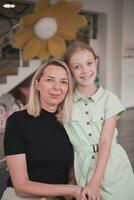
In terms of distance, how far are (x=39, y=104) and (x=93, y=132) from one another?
280mm

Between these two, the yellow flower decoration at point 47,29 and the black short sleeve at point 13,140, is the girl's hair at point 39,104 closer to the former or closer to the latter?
the black short sleeve at point 13,140

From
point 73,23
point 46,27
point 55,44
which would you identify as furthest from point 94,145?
point 46,27

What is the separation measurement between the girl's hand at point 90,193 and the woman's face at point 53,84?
398mm

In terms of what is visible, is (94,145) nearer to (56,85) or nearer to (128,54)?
(56,85)

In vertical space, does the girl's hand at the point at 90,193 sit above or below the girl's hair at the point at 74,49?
below

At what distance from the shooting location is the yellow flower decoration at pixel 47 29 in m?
2.78

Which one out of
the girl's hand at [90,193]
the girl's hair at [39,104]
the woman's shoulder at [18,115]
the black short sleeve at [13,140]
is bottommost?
the girl's hand at [90,193]

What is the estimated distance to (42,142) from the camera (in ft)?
4.97

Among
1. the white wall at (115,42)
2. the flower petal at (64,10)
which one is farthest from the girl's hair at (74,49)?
the white wall at (115,42)

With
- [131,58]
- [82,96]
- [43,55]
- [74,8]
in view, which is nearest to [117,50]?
[131,58]

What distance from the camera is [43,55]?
2.88 meters

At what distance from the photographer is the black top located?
1.48 m

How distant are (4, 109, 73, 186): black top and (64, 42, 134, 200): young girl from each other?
2.4 inches

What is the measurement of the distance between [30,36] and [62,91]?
1.44m
